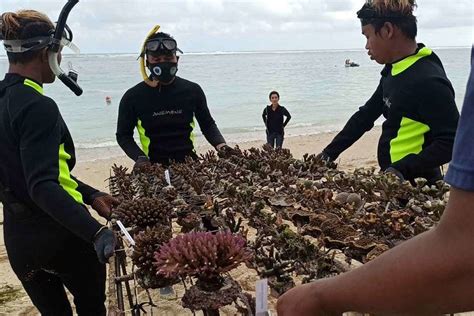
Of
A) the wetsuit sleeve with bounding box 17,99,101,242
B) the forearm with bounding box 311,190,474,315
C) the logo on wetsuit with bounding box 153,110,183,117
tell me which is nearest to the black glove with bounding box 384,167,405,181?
the wetsuit sleeve with bounding box 17,99,101,242

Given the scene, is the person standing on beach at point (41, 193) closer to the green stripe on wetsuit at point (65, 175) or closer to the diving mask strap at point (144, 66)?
the green stripe on wetsuit at point (65, 175)

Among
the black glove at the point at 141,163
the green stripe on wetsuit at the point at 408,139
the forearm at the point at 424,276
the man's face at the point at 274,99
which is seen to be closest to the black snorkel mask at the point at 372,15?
the green stripe on wetsuit at the point at 408,139

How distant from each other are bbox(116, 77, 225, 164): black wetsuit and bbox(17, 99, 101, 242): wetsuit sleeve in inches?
74.9

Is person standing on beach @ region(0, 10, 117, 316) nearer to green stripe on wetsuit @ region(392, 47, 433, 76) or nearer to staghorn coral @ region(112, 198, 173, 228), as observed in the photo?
staghorn coral @ region(112, 198, 173, 228)

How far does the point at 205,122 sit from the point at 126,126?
731 millimetres

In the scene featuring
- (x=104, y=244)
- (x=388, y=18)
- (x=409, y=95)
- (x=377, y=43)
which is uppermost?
(x=388, y=18)

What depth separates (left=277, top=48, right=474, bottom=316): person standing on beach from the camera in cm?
77

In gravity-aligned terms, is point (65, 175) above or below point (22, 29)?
below

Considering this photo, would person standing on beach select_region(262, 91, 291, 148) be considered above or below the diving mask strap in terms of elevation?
below

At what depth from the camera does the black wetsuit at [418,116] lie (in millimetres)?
3150

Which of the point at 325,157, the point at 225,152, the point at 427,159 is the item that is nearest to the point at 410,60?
the point at 427,159

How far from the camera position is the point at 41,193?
2.38 meters

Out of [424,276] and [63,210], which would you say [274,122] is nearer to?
[63,210]

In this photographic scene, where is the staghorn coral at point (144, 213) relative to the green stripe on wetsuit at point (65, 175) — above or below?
below
